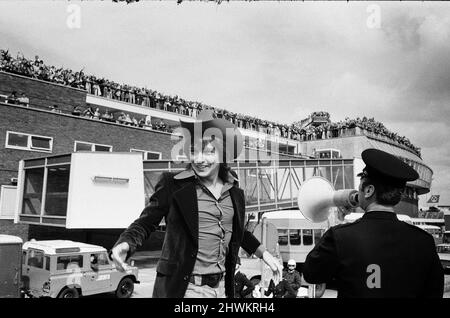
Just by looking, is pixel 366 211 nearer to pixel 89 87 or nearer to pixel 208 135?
pixel 208 135

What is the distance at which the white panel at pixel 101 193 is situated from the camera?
595 inches

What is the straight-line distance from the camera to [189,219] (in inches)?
99.0

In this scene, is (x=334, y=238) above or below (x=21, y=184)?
below

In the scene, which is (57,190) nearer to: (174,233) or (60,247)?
(60,247)

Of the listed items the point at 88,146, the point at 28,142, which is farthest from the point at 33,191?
the point at 88,146

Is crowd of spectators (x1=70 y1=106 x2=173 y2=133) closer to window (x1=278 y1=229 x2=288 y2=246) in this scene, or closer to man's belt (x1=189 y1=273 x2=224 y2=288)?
window (x1=278 y1=229 x2=288 y2=246)

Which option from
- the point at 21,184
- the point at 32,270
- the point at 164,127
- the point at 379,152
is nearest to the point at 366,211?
the point at 379,152

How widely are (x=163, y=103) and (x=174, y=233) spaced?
1869 cm

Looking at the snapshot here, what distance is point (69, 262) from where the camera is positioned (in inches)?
377

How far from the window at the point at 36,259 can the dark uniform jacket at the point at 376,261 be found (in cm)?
864

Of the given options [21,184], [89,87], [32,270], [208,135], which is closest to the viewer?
[208,135]

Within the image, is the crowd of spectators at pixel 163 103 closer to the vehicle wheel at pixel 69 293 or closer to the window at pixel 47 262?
the window at pixel 47 262

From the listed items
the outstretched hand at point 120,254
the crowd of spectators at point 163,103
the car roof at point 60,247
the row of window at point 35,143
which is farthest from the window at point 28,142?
the outstretched hand at point 120,254
